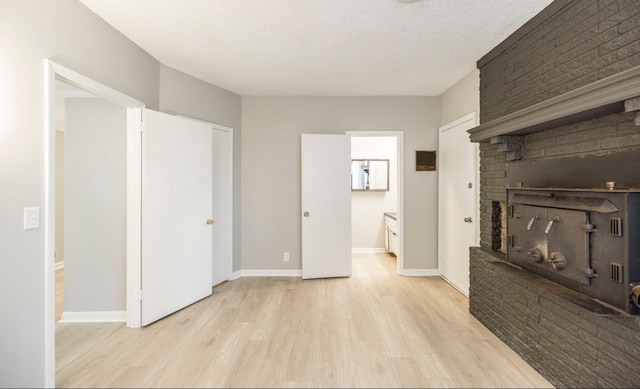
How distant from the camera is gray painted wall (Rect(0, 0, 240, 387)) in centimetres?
151

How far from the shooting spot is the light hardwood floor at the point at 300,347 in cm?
187

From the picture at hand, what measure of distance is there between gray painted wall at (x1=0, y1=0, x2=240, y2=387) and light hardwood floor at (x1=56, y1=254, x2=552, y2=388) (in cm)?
47

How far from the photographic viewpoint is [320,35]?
7.77 feet

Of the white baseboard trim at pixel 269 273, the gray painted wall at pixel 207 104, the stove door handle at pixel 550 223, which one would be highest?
the gray painted wall at pixel 207 104

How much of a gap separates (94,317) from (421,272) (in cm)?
379

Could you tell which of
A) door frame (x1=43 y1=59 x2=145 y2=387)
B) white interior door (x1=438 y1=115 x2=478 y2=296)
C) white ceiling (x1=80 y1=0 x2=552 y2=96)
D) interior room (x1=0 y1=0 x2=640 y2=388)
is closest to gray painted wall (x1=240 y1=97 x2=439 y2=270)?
interior room (x1=0 y1=0 x2=640 y2=388)

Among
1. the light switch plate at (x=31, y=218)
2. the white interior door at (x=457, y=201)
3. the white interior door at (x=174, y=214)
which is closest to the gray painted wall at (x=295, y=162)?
the white interior door at (x=457, y=201)

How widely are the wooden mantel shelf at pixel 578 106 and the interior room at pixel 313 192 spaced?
0.04 ft

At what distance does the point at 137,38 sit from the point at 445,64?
9.53 ft

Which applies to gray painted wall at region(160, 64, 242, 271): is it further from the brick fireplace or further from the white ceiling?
the brick fireplace

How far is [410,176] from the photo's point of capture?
403 centimetres

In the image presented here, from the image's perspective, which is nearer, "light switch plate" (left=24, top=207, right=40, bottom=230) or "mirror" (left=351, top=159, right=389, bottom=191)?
"light switch plate" (left=24, top=207, right=40, bottom=230)

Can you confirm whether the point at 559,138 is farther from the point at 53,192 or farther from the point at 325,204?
the point at 53,192

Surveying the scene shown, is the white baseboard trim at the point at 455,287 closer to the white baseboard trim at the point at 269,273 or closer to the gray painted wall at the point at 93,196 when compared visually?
the white baseboard trim at the point at 269,273
